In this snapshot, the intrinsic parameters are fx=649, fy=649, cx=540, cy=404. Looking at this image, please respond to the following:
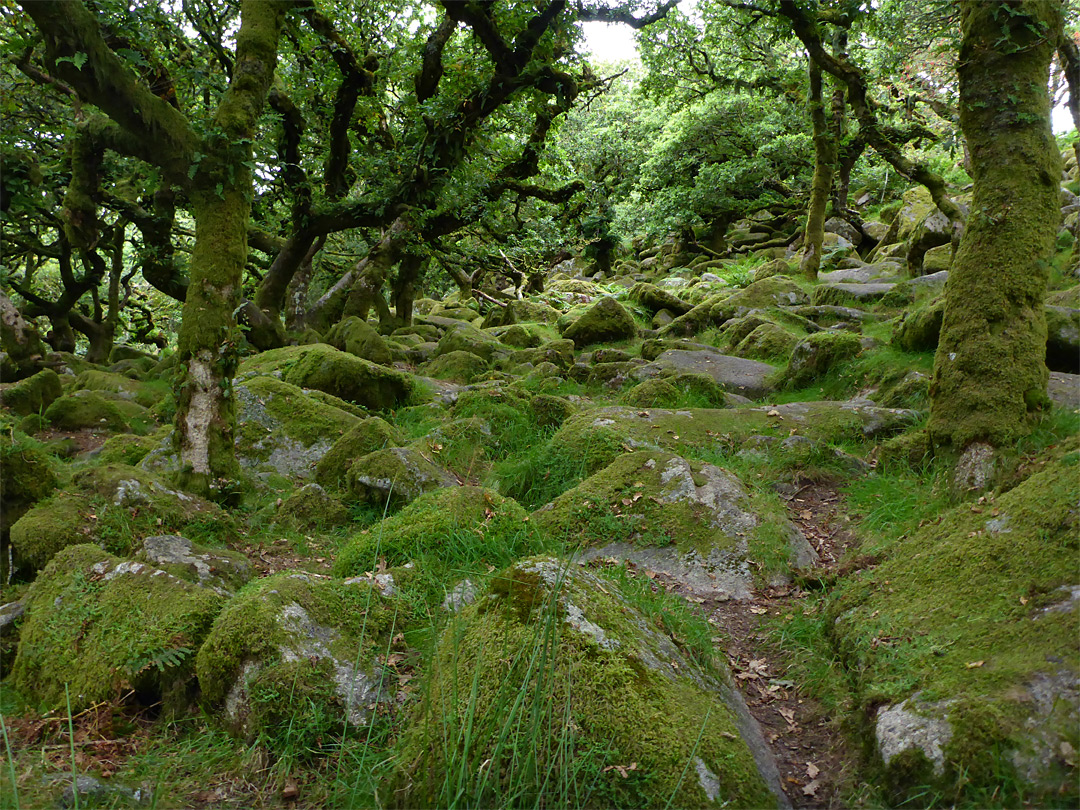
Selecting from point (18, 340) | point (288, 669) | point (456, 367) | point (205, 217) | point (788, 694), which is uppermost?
point (205, 217)

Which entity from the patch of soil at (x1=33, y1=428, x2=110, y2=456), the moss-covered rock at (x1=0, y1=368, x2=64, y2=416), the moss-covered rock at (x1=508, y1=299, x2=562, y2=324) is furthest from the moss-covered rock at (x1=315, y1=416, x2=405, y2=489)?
the moss-covered rock at (x1=508, y1=299, x2=562, y2=324)

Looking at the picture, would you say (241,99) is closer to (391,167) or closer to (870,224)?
(391,167)

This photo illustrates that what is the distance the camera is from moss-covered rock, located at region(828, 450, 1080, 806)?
7.14ft

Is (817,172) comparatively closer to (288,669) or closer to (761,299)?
(761,299)

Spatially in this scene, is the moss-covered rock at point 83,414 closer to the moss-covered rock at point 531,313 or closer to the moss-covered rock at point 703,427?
the moss-covered rock at point 703,427

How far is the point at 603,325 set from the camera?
47.8 feet

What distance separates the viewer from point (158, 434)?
801 centimetres

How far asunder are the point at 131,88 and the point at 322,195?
7637 millimetres

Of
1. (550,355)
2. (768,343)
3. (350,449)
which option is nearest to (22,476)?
(350,449)

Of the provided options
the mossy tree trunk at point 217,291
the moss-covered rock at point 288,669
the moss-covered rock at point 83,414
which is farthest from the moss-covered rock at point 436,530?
the moss-covered rock at point 83,414

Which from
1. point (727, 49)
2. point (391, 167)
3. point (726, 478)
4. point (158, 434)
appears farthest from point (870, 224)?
point (158, 434)

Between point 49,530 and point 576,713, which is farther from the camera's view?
point 49,530

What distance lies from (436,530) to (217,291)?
329 centimetres

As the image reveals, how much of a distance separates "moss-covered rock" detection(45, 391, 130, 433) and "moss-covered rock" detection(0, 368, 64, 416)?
1.44 ft
